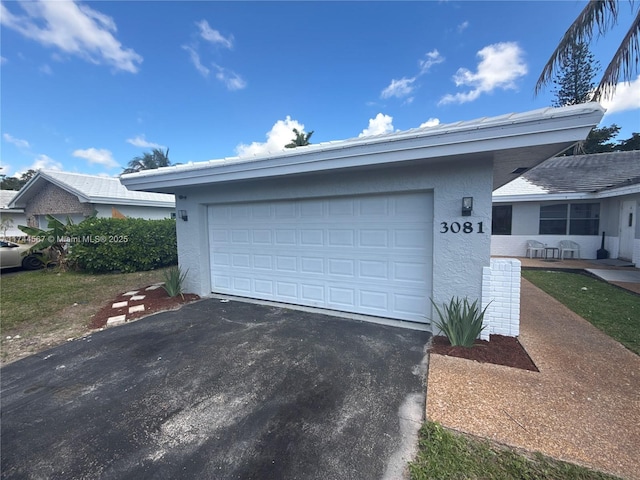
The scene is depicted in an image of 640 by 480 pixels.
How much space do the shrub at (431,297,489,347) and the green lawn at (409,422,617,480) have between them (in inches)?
71.5

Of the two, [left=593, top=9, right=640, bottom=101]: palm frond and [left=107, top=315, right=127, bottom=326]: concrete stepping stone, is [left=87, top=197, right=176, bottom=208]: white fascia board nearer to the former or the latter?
[left=107, top=315, right=127, bottom=326]: concrete stepping stone

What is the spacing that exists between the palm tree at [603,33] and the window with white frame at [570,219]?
6.01 meters

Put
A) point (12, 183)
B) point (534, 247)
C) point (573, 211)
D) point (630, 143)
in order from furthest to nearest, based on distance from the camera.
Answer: point (12, 183)
point (630, 143)
point (534, 247)
point (573, 211)

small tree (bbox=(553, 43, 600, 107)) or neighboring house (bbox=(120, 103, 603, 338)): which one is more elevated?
small tree (bbox=(553, 43, 600, 107))

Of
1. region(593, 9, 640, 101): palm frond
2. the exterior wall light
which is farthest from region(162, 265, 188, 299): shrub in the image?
region(593, 9, 640, 101): palm frond

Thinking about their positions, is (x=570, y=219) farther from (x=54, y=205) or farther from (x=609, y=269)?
(x=54, y=205)

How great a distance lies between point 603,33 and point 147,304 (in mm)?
13337

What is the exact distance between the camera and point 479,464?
201 centimetres

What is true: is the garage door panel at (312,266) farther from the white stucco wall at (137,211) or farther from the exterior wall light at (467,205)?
the white stucco wall at (137,211)

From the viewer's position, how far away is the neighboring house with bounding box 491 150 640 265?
10.7 m

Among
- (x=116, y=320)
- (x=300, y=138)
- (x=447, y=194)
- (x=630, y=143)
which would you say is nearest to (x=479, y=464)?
(x=447, y=194)

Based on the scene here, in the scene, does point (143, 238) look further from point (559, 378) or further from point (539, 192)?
point (539, 192)

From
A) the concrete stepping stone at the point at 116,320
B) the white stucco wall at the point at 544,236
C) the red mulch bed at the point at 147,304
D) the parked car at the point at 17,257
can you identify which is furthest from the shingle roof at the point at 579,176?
the parked car at the point at 17,257

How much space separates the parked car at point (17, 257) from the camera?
405 inches
